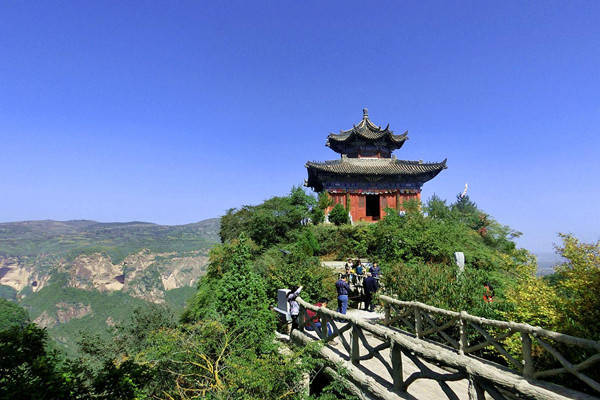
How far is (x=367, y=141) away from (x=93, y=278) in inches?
4982

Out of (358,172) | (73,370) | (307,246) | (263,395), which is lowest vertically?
(263,395)

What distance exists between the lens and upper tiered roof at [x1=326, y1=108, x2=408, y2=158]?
85.7 ft

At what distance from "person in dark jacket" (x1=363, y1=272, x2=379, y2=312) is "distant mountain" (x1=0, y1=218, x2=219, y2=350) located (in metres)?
82.0

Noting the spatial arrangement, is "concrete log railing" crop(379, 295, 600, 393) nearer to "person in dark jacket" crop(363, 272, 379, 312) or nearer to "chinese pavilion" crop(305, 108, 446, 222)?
"person in dark jacket" crop(363, 272, 379, 312)

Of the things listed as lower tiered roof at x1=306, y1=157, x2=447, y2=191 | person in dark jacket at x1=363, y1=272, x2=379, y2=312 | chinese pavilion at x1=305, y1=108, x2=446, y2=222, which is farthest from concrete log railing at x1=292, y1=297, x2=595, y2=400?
lower tiered roof at x1=306, y1=157, x2=447, y2=191

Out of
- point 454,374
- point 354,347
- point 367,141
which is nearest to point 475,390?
point 454,374

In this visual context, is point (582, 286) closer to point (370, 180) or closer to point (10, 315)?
point (370, 180)

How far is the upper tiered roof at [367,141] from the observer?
85.7ft

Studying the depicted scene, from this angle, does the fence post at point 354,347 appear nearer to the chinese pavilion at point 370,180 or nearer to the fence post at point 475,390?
the fence post at point 475,390

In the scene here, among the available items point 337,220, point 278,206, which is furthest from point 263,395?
point 337,220

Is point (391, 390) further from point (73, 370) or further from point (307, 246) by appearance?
point (307, 246)

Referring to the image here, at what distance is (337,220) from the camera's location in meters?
21.3

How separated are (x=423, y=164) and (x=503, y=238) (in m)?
7.91

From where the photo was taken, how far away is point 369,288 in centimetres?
1018
